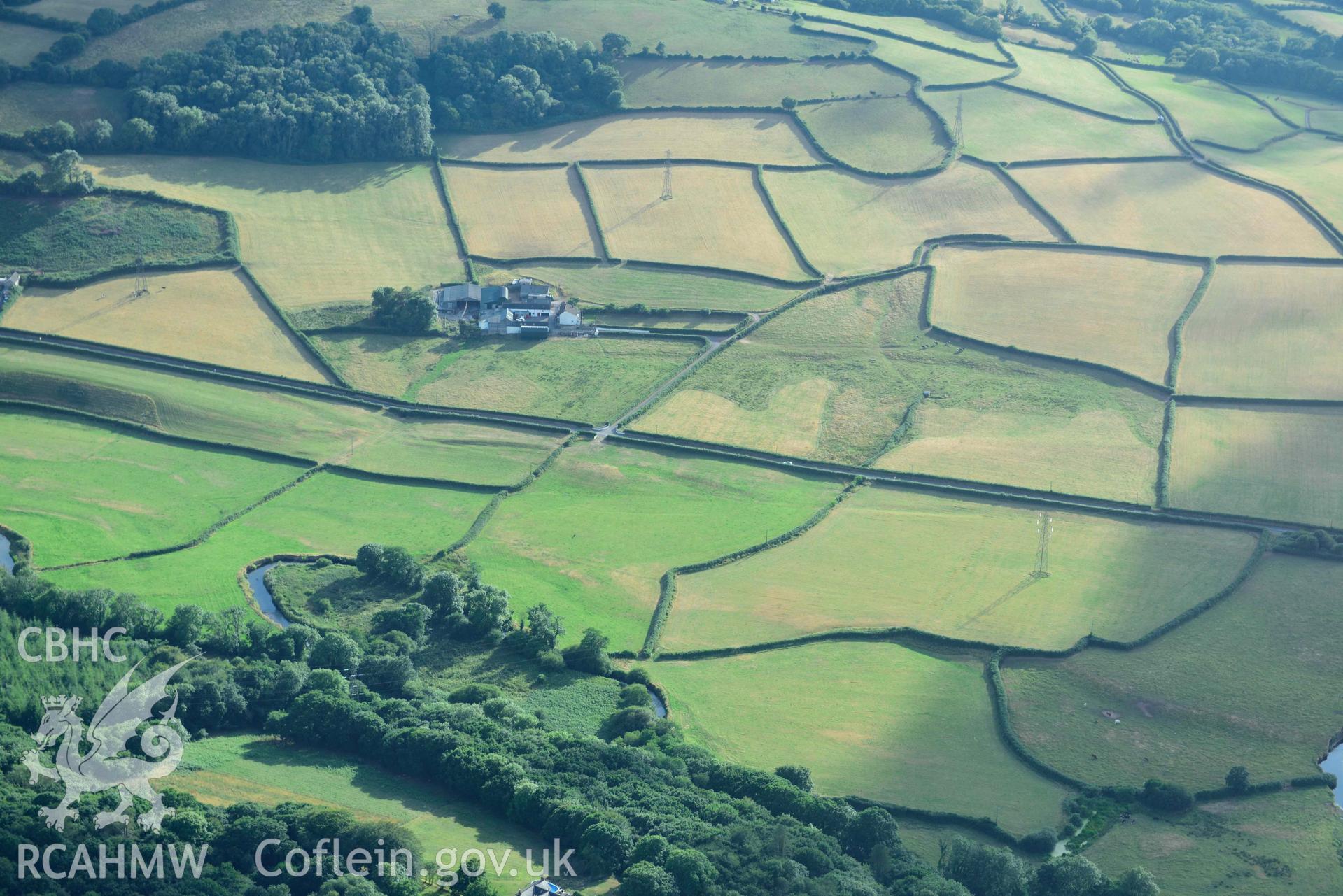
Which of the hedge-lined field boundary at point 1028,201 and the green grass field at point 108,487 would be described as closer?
the green grass field at point 108,487

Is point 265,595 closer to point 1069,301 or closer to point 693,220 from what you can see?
point 693,220

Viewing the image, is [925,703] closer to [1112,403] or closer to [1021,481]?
[1021,481]

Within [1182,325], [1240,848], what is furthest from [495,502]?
[1182,325]

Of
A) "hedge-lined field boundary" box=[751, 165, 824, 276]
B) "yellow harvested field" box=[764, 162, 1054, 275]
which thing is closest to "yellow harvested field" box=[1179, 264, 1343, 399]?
"yellow harvested field" box=[764, 162, 1054, 275]

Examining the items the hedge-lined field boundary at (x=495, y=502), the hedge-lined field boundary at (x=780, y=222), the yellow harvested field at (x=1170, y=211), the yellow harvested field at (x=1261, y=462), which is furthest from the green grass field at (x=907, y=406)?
the yellow harvested field at (x=1170, y=211)

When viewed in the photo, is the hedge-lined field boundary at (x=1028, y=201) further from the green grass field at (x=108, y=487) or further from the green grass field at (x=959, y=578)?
the green grass field at (x=108, y=487)
